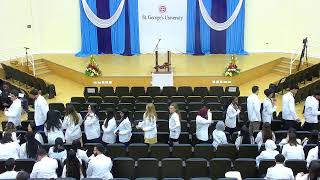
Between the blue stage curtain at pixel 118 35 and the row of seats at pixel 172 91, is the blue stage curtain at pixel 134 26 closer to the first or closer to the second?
the blue stage curtain at pixel 118 35

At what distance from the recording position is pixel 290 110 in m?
11.9

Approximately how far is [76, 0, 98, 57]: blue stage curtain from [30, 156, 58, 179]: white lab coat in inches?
545

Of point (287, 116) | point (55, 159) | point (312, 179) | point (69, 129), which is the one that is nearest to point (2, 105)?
point (69, 129)

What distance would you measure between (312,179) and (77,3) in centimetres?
1668

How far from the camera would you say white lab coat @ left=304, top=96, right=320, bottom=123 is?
11.8m

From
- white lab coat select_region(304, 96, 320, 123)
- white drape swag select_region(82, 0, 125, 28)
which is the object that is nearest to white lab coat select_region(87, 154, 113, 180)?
white lab coat select_region(304, 96, 320, 123)

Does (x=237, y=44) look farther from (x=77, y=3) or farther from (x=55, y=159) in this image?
(x=55, y=159)

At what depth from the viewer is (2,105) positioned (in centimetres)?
1625

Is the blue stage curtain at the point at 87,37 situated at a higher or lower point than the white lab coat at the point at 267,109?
higher

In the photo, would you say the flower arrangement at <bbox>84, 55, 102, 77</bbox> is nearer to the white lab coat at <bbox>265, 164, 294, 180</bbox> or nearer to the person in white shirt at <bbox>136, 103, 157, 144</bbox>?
the person in white shirt at <bbox>136, 103, 157, 144</bbox>

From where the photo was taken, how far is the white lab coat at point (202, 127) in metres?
10.6

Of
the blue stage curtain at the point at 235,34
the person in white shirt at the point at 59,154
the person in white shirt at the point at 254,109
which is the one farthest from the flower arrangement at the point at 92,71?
the person in white shirt at the point at 59,154

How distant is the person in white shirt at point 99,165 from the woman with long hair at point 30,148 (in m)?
1.56

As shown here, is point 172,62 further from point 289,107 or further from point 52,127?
point 52,127
